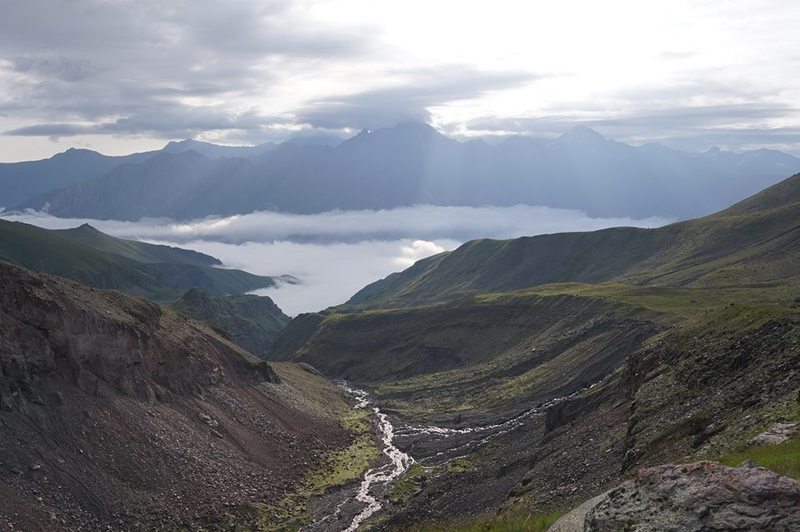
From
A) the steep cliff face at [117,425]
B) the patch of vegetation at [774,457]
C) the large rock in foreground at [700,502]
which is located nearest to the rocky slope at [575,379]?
the patch of vegetation at [774,457]

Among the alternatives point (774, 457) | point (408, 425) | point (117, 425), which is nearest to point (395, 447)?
point (408, 425)

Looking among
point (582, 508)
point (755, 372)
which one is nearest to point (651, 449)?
point (755, 372)

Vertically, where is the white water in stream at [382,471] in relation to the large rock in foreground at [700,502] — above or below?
below

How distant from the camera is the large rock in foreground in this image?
17.0m

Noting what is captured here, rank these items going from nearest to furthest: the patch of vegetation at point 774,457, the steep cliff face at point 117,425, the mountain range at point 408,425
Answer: the patch of vegetation at point 774,457 < the mountain range at point 408,425 < the steep cliff face at point 117,425

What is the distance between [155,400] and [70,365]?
11.4 meters

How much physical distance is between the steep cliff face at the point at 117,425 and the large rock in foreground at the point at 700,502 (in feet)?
165

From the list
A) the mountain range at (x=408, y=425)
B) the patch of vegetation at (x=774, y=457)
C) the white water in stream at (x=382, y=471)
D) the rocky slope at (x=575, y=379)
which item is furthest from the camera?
the white water in stream at (x=382, y=471)

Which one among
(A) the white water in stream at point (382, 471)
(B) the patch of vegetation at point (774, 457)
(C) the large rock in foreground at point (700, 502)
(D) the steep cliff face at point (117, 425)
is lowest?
(A) the white water in stream at point (382, 471)

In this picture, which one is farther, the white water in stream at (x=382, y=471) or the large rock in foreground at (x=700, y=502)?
the white water in stream at (x=382, y=471)

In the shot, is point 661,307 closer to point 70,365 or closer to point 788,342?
point 788,342

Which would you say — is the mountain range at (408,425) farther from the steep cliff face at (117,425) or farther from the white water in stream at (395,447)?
the white water in stream at (395,447)

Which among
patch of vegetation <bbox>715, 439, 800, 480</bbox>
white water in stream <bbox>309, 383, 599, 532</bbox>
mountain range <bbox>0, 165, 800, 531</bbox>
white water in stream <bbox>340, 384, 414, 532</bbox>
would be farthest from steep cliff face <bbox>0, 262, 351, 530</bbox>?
patch of vegetation <bbox>715, 439, 800, 480</bbox>

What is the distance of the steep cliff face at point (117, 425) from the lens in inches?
2392
